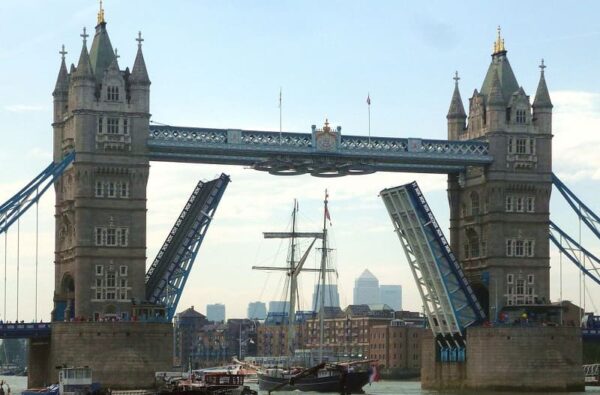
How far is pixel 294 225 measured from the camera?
131000mm

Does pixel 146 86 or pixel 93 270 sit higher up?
pixel 146 86

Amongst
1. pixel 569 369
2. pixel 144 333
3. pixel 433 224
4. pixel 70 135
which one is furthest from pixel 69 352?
pixel 569 369

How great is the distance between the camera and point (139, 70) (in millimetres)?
111625

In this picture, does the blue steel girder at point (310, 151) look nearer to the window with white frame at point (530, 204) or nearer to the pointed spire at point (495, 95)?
the pointed spire at point (495, 95)

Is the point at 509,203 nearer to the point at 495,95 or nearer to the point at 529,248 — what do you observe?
the point at 529,248

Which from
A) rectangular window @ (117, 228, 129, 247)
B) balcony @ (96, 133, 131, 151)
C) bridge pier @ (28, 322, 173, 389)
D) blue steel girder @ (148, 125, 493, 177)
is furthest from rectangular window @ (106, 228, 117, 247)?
bridge pier @ (28, 322, 173, 389)

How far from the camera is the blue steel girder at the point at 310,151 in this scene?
11206 centimetres

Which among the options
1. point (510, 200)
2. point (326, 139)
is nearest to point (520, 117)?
point (510, 200)

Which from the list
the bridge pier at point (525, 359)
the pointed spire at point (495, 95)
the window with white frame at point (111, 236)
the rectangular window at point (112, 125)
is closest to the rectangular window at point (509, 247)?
the bridge pier at point (525, 359)

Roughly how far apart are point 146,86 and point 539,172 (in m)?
31.1

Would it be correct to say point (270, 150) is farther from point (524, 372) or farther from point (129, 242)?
point (524, 372)

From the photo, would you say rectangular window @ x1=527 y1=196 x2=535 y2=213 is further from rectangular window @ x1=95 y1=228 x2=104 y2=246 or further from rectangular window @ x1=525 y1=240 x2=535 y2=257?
rectangular window @ x1=95 y1=228 x2=104 y2=246

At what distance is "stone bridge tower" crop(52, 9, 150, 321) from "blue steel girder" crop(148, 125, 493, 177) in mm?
2189

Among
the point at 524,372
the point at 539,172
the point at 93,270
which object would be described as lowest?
the point at 524,372
